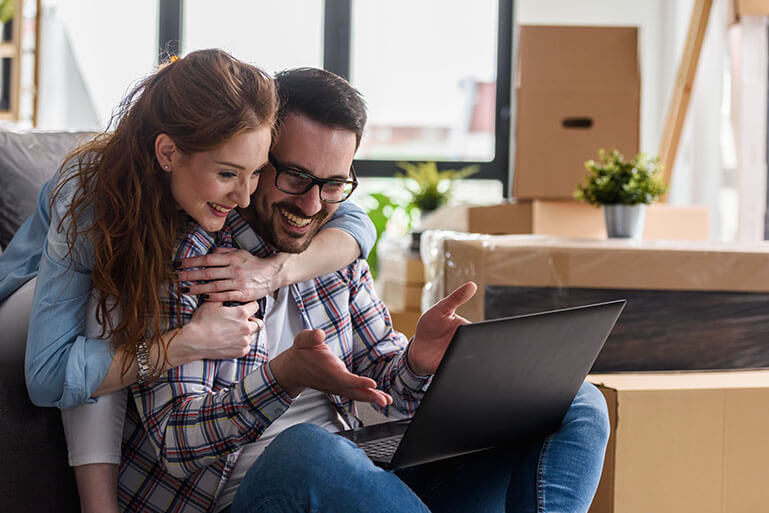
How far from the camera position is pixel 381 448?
3.23 feet

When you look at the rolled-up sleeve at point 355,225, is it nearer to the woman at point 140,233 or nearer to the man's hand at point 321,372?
the woman at point 140,233

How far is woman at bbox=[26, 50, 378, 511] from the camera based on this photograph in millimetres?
937

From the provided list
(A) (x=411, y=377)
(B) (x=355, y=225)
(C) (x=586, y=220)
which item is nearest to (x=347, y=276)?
(B) (x=355, y=225)

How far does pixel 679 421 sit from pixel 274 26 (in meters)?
3.05

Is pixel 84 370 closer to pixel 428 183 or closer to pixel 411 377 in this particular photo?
pixel 411 377

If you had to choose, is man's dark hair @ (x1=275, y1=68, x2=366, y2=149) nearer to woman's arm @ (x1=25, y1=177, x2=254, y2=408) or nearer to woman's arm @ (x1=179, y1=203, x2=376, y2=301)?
woman's arm @ (x1=179, y1=203, x2=376, y2=301)

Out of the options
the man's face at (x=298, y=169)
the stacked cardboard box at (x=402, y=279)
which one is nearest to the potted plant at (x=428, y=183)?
the stacked cardboard box at (x=402, y=279)

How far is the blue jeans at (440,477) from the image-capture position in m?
0.84

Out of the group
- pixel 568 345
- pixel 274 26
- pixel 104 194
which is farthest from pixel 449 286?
pixel 274 26

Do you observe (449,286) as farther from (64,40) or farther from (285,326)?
(64,40)

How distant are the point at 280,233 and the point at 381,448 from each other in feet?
1.05

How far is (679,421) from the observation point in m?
1.27

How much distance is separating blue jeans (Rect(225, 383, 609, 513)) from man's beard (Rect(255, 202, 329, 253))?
0.98 ft

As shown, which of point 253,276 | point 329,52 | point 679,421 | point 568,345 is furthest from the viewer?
point 329,52
